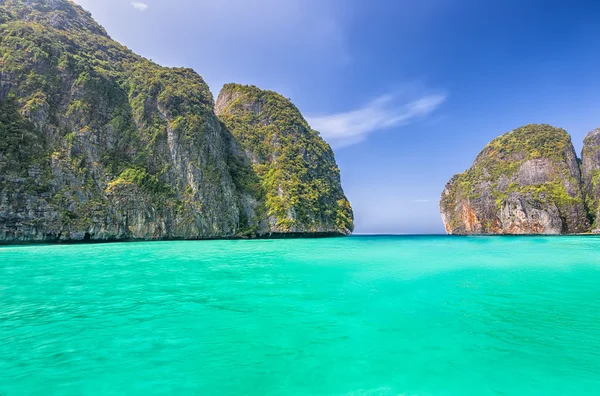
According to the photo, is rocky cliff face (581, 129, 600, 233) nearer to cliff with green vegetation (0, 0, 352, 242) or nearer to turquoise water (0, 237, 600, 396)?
cliff with green vegetation (0, 0, 352, 242)

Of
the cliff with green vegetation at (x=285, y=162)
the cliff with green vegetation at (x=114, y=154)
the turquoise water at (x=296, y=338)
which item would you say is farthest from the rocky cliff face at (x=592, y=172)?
the turquoise water at (x=296, y=338)

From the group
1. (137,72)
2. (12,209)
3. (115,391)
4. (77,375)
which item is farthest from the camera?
(137,72)

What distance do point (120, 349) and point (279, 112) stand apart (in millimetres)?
87635

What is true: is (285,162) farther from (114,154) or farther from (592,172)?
(592,172)

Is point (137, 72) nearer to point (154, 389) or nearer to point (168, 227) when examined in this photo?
point (168, 227)

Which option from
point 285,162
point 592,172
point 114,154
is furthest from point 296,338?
point 592,172

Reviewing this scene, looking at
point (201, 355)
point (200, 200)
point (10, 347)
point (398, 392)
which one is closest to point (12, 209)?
point (200, 200)

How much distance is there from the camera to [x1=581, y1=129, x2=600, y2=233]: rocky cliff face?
8007cm

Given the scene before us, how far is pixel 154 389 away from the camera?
4.52m

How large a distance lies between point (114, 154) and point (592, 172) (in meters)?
119

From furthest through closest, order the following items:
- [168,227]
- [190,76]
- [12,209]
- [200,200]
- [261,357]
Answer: [190,76], [200,200], [168,227], [12,209], [261,357]

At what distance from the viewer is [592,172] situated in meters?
85.3

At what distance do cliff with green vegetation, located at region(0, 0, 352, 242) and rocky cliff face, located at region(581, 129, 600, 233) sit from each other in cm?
6784

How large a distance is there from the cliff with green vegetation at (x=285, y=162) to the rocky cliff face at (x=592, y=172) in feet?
206
